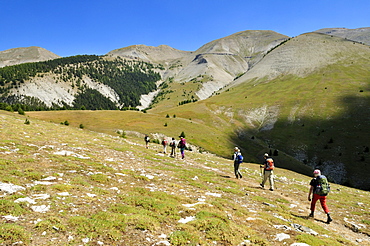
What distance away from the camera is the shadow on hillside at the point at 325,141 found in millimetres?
69625

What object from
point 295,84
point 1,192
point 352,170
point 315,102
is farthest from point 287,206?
point 295,84

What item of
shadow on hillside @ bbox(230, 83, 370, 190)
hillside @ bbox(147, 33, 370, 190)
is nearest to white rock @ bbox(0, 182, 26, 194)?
shadow on hillside @ bbox(230, 83, 370, 190)

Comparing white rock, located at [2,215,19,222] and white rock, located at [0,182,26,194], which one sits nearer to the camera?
white rock, located at [2,215,19,222]

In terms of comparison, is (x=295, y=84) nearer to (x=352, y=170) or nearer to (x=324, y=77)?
(x=324, y=77)

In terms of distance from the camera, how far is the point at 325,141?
91.0 metres

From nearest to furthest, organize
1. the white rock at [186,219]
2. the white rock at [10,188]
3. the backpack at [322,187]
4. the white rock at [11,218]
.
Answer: the white rock at [11,218] → the white rock at [10,188] → the white rock at [186,219] → the backpack at [322,187]

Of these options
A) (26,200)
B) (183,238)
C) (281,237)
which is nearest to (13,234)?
(26,200)

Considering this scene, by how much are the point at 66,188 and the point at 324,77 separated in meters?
202

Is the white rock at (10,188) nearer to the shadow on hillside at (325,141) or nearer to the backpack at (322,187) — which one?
the backpack at (322,187)

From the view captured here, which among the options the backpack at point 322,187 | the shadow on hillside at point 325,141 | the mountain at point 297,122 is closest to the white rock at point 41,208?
the backpack at point 322,187

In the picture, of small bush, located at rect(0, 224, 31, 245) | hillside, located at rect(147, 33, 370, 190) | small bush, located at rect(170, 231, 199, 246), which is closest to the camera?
small bush, located at rect(0, 224, 31, 245)

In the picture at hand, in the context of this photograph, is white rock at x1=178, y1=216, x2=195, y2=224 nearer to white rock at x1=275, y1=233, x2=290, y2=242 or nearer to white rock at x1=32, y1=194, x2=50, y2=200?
white rock at x1=275, y1=233, x2=290, y2=242

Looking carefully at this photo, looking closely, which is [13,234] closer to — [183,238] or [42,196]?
[42,196]

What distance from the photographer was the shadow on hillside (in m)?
69.6
